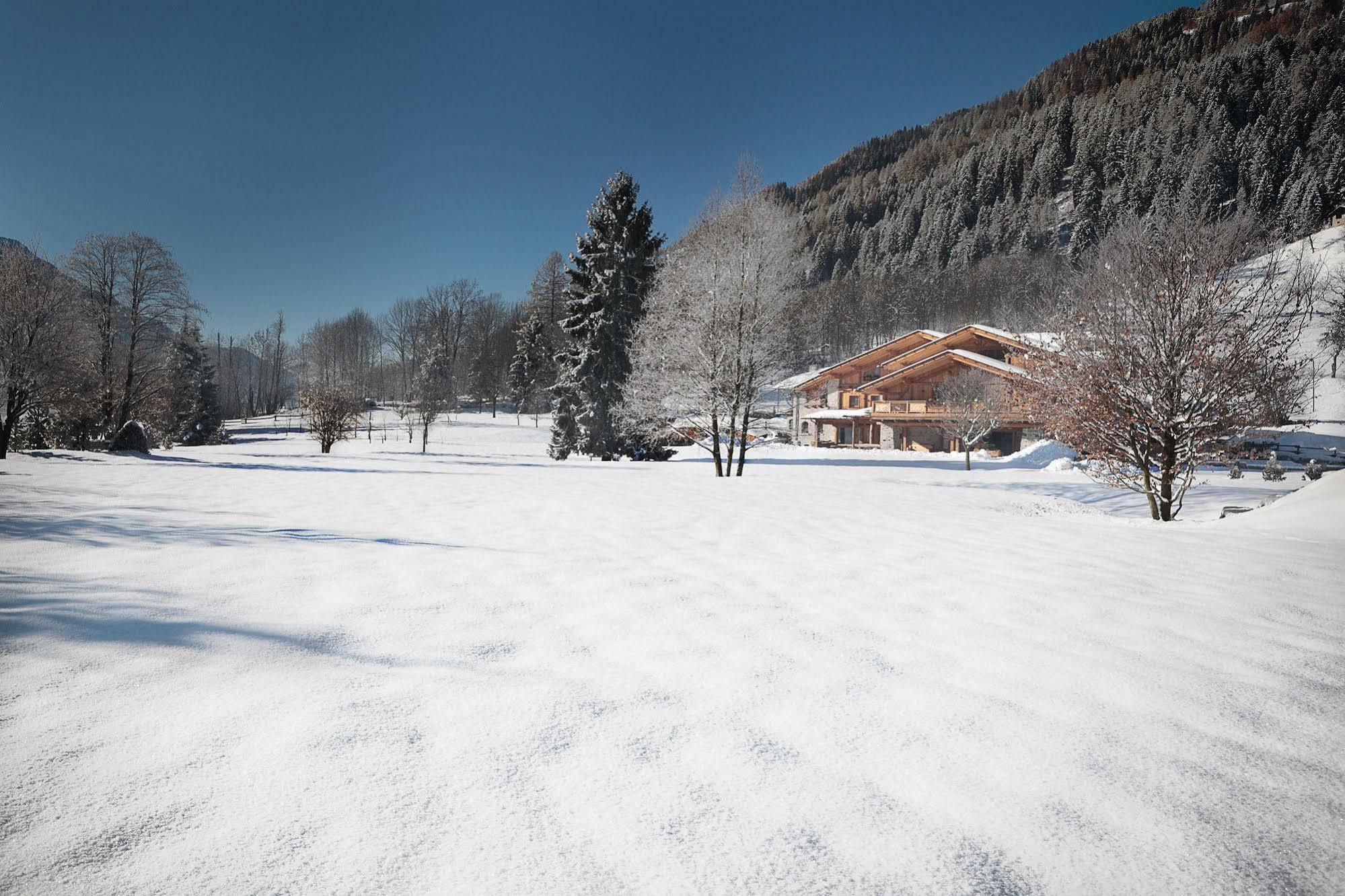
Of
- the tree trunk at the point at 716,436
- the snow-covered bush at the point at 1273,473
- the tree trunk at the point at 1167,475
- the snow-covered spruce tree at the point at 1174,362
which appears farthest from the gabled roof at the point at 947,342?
the tree trunk at the point at 1167,475

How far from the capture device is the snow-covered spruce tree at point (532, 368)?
52.7 meters

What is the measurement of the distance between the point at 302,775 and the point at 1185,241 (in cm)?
1249

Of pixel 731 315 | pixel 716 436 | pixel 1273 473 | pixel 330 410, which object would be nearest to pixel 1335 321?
pixel 1273 473

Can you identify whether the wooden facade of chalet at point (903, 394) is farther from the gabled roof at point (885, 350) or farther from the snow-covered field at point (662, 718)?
the snow-covered field at point (662, 718)

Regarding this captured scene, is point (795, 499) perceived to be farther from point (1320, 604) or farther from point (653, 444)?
point (653, 444)

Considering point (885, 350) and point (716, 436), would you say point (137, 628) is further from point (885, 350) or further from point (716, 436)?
point (885, 350)

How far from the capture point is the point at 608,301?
22.6 meters

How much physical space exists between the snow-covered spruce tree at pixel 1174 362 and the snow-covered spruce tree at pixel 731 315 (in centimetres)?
752

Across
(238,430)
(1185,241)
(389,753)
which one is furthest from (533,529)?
(238,430)

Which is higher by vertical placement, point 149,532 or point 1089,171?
point 1089,171

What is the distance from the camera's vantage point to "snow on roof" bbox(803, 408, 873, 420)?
38.5 m

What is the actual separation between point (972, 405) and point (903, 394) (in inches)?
390

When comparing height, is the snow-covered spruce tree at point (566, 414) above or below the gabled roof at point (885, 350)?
below

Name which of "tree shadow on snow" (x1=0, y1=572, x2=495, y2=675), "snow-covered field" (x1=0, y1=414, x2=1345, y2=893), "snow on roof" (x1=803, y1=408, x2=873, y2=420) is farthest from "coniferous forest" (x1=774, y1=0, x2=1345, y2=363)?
"tree shadow on snow" (x1=0, y1=572, x2=495, y2=675)
